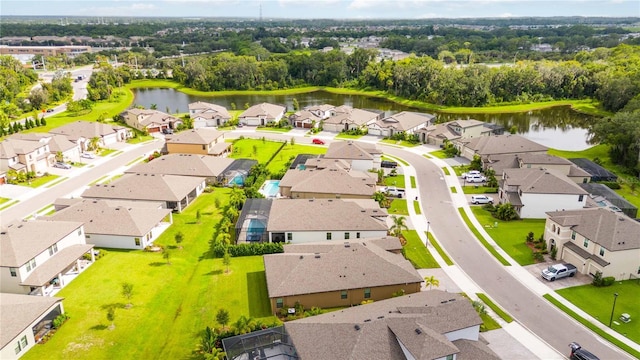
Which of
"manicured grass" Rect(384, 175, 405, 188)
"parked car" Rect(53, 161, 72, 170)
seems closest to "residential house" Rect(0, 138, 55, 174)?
"parked car" Rect(53, 161, 72, 170)

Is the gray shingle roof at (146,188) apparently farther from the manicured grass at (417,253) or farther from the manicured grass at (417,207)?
the manicured grass at (417,207)

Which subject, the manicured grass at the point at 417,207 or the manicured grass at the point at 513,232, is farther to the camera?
the manicured grass at the point at 417,207

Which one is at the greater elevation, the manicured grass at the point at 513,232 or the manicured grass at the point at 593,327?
the manicured grass at the point at 513,232

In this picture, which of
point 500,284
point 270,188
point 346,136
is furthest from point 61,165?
point 500,284

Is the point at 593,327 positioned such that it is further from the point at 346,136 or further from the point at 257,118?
the point at 257,118

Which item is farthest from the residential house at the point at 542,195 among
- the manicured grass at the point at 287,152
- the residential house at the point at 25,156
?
the residential house at the point at 25,156
